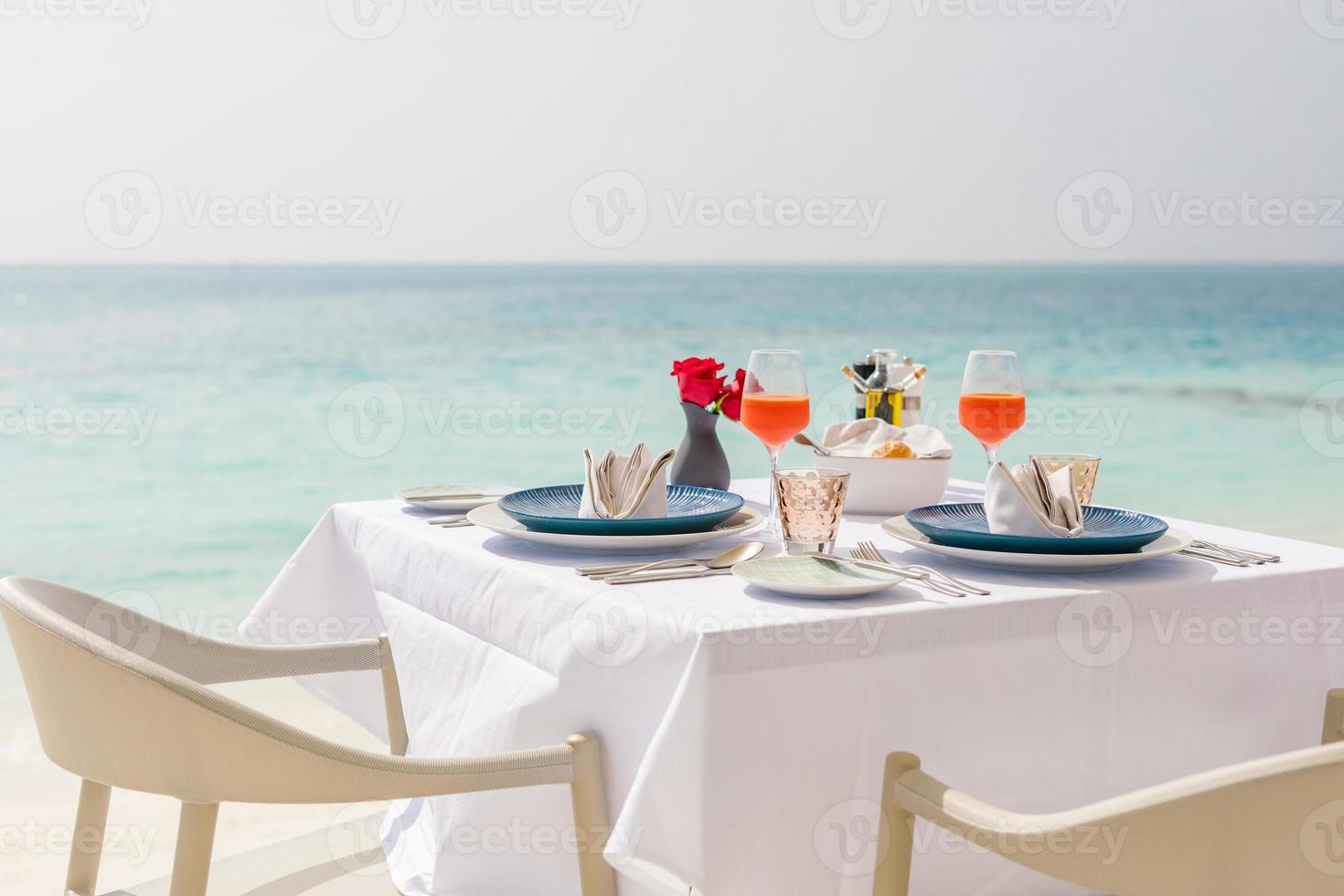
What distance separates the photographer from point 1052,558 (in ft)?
3.92

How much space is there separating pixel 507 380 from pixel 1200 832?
46.0 ft

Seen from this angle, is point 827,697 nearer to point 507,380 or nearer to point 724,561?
point 724,561

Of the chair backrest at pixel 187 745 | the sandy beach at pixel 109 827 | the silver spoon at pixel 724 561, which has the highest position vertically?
the silver spoon at pixel 724 561

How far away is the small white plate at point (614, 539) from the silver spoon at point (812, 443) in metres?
0.27

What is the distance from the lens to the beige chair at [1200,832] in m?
0.86

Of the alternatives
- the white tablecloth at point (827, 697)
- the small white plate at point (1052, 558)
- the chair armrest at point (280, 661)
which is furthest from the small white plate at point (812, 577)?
the chair armrest at point (280, 661)

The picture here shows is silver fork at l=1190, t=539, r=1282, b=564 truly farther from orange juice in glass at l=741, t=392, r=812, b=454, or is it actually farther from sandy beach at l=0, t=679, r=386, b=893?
sandy beach at l=0, t=679, r=386, b=893

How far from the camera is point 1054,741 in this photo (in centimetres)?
117

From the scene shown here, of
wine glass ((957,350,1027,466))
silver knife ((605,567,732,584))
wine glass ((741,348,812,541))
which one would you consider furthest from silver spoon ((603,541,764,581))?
wine glass ((957,350,1027,466))

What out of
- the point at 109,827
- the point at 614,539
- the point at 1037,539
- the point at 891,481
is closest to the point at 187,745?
the point at 614,539

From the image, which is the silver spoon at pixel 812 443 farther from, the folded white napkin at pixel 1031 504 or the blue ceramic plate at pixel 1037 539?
the folded white napkin at pixel 1031 504

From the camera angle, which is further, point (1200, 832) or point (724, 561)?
point (724, 561)

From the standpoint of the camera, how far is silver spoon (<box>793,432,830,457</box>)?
1.70 meters

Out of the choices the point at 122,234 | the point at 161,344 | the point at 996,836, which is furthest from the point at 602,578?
the point at 122,234
